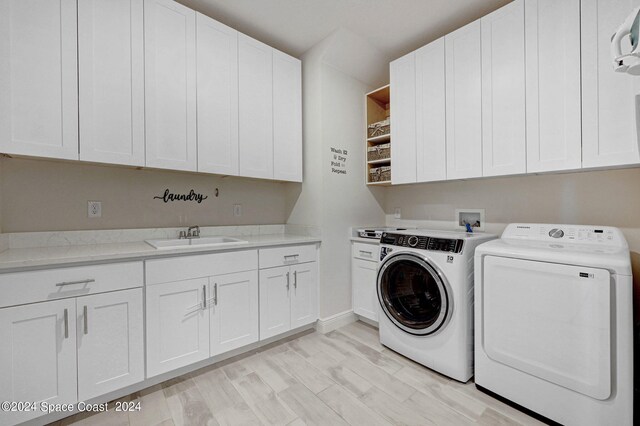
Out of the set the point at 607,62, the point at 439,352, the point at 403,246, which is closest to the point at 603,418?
the point at 439,352

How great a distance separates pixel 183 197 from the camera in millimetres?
2346

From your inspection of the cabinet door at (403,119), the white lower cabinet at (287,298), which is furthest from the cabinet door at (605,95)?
the white lower cabinet at (287,298)

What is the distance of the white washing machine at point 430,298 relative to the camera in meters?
1.78

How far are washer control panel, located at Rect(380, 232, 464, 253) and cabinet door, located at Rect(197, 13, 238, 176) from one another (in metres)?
1.43

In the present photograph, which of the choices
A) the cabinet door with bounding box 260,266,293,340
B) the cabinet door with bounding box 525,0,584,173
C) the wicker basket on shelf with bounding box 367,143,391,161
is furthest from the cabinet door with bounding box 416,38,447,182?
the cabinet door with bounding box 260,266,293,340

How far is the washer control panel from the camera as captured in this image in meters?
1.81

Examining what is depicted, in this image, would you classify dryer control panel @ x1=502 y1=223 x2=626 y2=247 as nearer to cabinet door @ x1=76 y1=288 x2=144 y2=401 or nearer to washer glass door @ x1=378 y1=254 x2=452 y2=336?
washer glass door @ x1=378 y1=254 x2=452 y2=336

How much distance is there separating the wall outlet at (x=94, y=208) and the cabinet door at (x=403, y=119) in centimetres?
246

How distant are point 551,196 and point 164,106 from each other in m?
2.94

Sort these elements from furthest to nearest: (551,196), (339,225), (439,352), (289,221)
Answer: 1. (289,221)
2. (339,225)
3. (551,196)
4. (439,352)

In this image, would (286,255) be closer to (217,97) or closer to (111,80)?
(217,97)

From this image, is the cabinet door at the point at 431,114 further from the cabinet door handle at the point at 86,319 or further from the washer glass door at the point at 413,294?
the cabinet door handle at the point at 86,319

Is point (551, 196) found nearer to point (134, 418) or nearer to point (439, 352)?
point (439, 352)

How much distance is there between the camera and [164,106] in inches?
75.7
